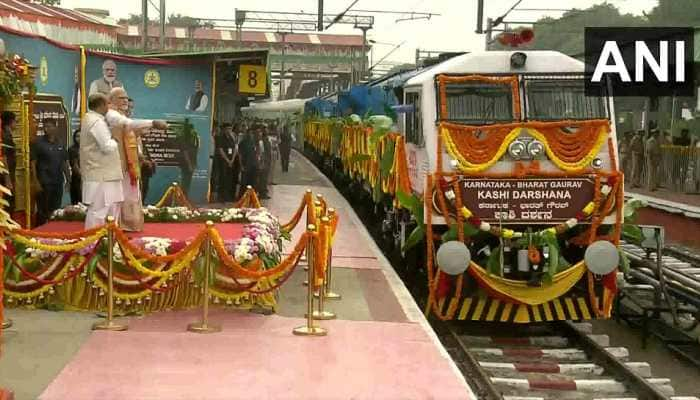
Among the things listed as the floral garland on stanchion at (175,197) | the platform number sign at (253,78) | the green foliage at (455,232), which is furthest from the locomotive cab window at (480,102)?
the platform number sign at (253,78)

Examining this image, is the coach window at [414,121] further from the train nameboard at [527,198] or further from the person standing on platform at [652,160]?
the person standing on platform at [652,160]

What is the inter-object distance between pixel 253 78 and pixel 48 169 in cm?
710

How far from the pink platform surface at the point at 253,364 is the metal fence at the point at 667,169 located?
17.3 m

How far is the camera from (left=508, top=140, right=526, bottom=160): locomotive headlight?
10766mm

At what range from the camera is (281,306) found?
10336mm

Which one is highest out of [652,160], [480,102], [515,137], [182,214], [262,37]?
[262,37]

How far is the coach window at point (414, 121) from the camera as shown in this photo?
11.6 meters

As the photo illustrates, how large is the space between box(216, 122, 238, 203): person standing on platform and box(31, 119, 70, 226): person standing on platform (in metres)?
7.13

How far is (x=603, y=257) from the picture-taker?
10.4m

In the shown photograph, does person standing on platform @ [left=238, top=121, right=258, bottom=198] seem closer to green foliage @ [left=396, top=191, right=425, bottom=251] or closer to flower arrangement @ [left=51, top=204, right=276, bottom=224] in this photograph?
flower arrangement @ [left=51, top=204, right=276, bottom=224]

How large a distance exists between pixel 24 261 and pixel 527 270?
4.91 metres

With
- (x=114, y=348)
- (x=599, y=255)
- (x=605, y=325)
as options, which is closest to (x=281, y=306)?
(x=114, y=348)

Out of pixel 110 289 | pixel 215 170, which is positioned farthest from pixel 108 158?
pixel 215 170

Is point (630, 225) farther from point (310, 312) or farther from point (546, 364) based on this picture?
point (310, 312)
